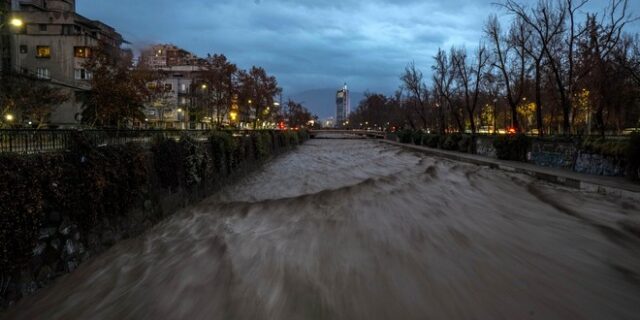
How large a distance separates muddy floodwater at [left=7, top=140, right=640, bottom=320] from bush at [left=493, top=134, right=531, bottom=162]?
1406 centimetres

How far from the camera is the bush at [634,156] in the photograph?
18266 mm

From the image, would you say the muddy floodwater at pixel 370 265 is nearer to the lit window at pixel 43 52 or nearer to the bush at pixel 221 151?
the bush at pixel 221 151

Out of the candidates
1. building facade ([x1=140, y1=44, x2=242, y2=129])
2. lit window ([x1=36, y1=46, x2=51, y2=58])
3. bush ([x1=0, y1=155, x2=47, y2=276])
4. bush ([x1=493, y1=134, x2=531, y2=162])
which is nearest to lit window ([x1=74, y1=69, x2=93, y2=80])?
lit window ([x1=36, y1=46, x2=51, y2=58])

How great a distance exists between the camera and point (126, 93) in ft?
99.8

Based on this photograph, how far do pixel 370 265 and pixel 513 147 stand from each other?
83.6ft

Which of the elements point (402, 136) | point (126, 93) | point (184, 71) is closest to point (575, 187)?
point (126, 93)

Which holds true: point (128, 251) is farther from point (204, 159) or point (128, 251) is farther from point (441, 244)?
point (204, 159)

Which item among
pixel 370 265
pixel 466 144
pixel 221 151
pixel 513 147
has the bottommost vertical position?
pixel 370 265

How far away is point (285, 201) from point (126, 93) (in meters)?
17.1

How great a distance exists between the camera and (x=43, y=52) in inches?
2416

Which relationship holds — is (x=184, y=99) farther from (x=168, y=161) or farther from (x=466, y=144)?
(x=168, y=161)

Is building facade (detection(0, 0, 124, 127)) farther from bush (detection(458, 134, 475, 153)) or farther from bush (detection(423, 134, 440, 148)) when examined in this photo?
bush (detection(458, 134, 475, 153))

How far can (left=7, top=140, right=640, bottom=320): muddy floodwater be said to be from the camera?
7148 mm

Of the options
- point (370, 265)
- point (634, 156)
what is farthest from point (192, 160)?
point (634, 156)
